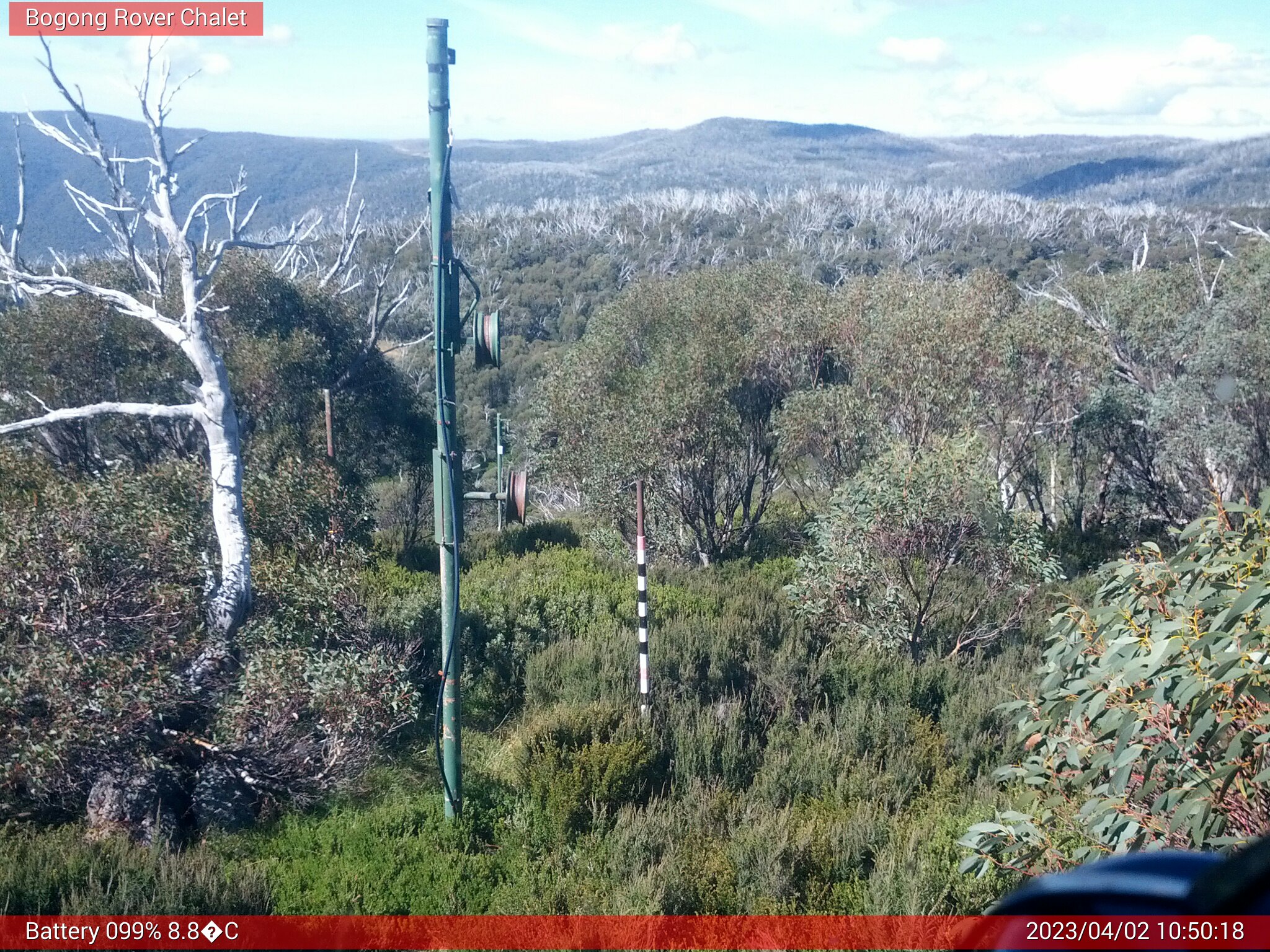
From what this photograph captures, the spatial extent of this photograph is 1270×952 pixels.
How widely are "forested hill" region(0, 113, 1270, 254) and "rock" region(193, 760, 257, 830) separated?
160 feet

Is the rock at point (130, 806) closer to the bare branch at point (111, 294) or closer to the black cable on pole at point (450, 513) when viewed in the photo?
the black cable on pole at point (450, 513)

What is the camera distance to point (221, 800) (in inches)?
233

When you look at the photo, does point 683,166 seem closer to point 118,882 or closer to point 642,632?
point 642,632

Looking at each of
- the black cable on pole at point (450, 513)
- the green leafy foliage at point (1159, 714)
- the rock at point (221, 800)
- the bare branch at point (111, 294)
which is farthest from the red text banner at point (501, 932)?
the bare branch at point (111, 294)

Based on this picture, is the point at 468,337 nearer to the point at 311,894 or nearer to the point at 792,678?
the point at 311,894

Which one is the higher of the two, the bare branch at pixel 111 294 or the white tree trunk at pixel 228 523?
the bare branch at pixel 111 294

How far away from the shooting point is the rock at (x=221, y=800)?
229 inches

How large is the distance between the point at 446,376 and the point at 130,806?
10.4ft

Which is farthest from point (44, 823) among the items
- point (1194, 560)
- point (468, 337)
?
point (1194, 560)

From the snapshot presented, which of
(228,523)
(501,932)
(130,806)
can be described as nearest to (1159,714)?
(501,932)

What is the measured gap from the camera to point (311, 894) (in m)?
4.80

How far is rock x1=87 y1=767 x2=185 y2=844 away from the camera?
18.1 ft

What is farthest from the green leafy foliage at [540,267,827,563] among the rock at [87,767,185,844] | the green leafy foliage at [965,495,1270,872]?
the green leafy foliage at [965,495,1270,872]

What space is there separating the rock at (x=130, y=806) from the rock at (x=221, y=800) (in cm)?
16
